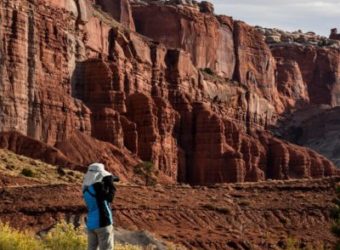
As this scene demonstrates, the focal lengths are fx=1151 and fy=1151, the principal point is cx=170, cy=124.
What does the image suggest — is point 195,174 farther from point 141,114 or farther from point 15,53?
point 15,53

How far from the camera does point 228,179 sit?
113 metres

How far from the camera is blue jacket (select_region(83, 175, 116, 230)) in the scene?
20.3m

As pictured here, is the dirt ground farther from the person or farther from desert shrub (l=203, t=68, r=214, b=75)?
desert shrub (l=203, t=68, r=214, b=75)

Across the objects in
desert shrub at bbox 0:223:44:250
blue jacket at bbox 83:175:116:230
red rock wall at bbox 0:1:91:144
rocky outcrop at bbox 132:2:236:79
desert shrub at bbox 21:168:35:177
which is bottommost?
desert shrub at bbox 0:223:44:250

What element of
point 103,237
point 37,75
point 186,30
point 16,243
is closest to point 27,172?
point 37,75

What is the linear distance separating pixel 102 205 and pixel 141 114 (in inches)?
3492

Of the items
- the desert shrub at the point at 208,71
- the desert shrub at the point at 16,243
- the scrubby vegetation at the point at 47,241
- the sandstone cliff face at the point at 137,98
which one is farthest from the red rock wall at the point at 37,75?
the desert shrub at the point at 16,243

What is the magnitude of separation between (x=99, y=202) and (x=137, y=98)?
88713mm

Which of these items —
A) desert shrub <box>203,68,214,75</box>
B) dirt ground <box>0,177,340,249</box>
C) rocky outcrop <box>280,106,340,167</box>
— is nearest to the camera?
dirt ground <box>0,177,340,249</box>

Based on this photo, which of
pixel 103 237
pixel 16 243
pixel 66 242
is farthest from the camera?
pixel 66 242

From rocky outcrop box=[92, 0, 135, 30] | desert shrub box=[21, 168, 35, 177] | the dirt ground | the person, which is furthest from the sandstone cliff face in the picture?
the person

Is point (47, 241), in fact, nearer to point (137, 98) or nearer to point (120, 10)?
point (137, 98)

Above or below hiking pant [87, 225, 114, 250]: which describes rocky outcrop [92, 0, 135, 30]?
above

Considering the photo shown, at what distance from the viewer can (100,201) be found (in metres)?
20.4
